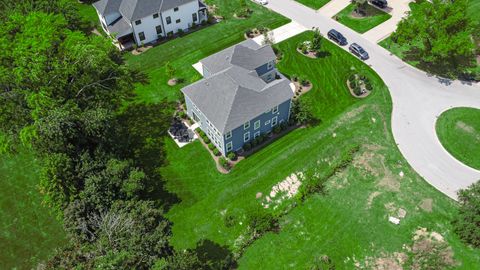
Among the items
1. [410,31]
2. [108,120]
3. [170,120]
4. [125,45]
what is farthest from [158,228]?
[410,31]

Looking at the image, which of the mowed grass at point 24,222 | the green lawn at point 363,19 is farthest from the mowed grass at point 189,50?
the mowed grass at point 24,222

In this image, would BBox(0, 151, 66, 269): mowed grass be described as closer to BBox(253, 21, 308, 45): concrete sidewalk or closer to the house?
the house

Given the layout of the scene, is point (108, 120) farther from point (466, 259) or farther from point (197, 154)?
point (466, 259)

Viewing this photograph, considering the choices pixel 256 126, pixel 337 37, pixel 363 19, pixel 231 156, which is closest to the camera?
pixel 231 156

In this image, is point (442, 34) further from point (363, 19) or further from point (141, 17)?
point (141, 17)

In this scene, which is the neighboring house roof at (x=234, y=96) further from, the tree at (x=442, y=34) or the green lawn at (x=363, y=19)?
the green lawn at (x=363, y=19)

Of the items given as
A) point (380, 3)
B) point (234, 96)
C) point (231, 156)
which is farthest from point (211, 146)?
point (380, 3)
